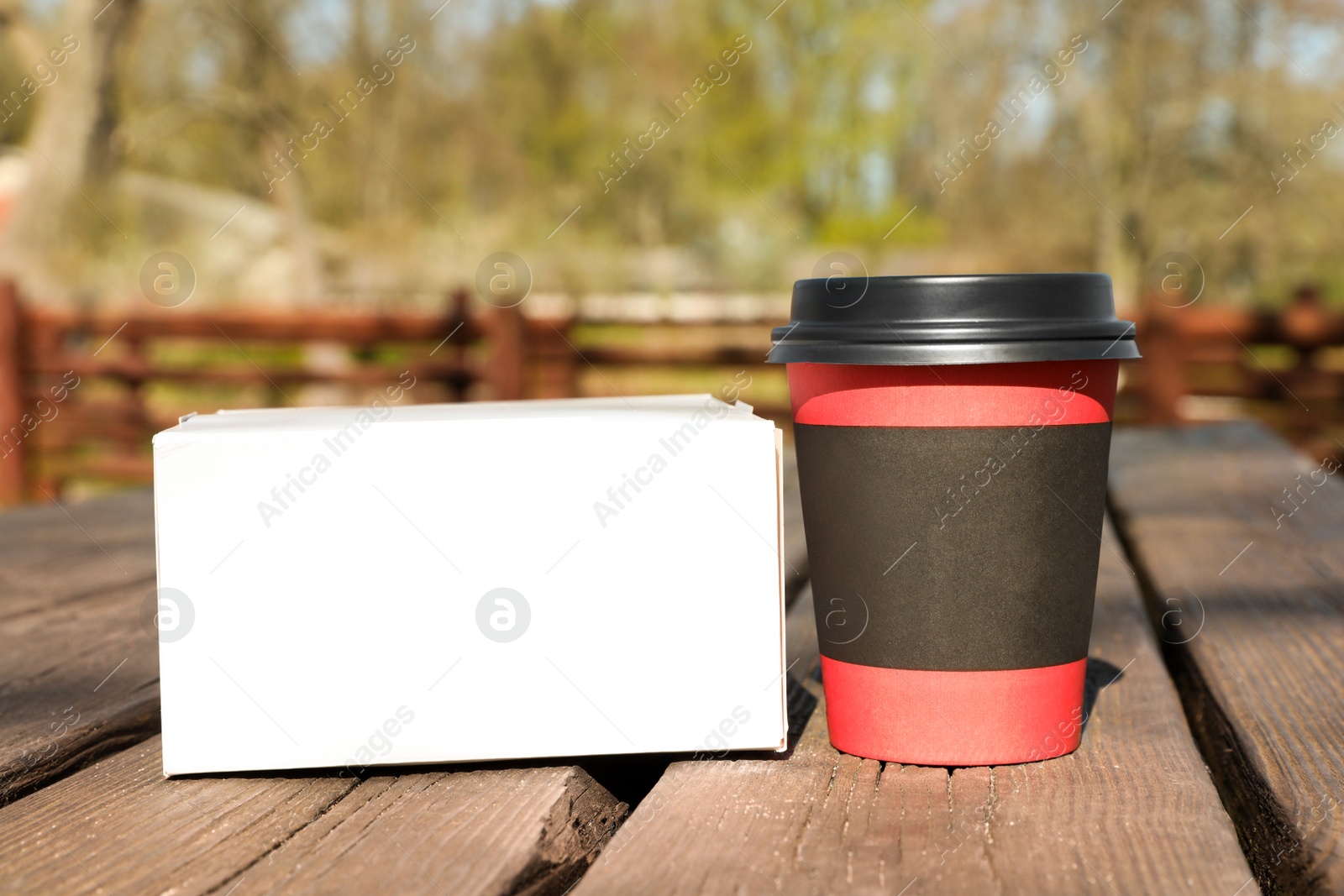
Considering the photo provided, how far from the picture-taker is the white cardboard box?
1.20 metres

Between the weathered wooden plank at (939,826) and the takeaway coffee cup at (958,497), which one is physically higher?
the takeaway coffee cup at (958,497)

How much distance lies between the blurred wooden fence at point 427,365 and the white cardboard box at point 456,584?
228 inches

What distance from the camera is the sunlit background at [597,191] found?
742 cm

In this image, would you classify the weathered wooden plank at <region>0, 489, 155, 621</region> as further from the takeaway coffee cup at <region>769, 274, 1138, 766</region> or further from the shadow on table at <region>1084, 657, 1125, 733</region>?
the shadow on table at <region>1084, 657, 1125, 733</region>

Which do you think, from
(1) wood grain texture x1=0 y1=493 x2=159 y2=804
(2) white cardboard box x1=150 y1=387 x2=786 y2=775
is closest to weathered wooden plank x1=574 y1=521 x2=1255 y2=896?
(2) white cardboard box x1=150 y1=387 x2=786 y2=775

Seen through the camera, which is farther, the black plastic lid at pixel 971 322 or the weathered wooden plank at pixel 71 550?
the weathered wooden plank at pixel 71 550

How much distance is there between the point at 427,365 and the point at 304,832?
20.8ft

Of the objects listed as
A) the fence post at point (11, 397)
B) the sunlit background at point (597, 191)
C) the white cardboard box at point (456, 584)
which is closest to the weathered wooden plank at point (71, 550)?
the white cardboard box at point (456, 584)

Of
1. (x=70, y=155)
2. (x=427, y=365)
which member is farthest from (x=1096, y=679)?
(x=70, y=155)

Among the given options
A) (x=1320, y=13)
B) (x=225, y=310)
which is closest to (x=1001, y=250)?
(x=1320, y=13)

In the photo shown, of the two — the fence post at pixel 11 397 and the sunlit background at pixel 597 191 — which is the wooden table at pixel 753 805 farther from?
the fence post at pixel 11 397

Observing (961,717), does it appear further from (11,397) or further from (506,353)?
(11,397)

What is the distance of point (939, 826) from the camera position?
104 centimetres

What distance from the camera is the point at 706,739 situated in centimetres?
124
